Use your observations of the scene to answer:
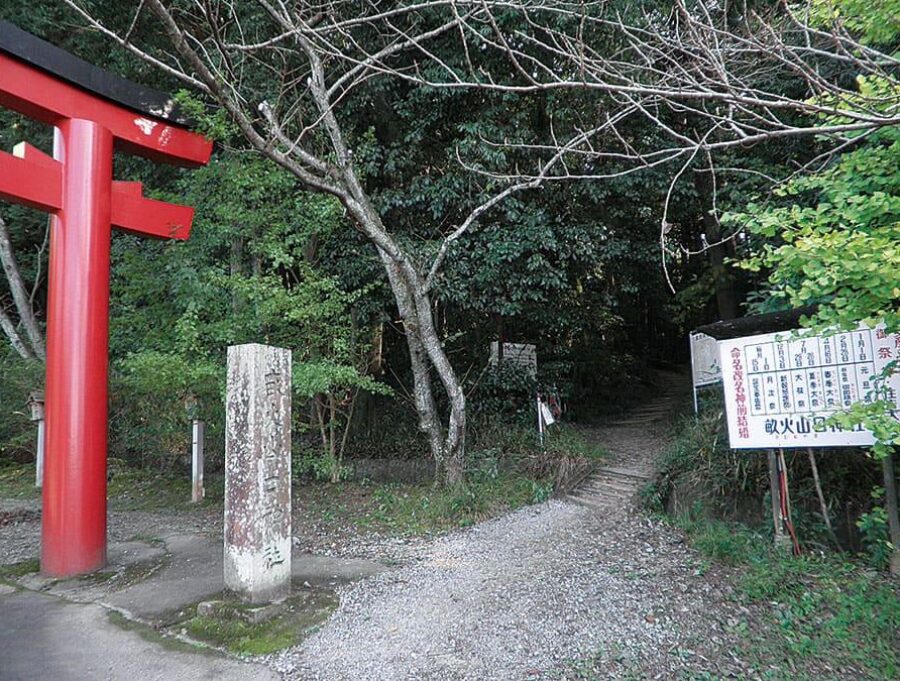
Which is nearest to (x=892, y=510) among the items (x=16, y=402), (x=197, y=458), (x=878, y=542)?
(x=878, y=542)

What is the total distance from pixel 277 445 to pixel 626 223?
7.58 metres

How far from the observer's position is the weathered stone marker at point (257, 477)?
14.6 ft

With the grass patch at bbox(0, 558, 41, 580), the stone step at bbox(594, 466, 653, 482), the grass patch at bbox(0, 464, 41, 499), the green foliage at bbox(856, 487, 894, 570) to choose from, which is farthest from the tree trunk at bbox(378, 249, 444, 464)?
the grass patch at bbox(0, 464, 41, 499)

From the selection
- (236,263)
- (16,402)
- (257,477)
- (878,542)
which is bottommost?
(878,542)

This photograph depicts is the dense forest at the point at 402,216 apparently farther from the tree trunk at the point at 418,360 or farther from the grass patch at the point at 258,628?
the grass patch at the point at 258,628

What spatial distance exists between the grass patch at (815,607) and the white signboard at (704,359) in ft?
11.3

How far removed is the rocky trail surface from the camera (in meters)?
3.54

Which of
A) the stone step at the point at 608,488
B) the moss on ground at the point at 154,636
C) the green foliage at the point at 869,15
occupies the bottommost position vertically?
the moss on ground at the point at 154,636

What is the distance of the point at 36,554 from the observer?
6.27 meters

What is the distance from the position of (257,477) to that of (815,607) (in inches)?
167

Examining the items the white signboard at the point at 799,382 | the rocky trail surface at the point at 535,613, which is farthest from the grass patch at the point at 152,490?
the white signboard at the point at 799,382

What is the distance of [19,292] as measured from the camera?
1137 cm

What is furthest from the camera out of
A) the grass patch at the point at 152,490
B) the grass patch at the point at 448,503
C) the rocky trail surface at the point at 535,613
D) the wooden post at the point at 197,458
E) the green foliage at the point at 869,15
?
the grass patch at the point at 152,490

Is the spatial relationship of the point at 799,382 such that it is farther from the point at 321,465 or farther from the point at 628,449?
the point at 321,465
